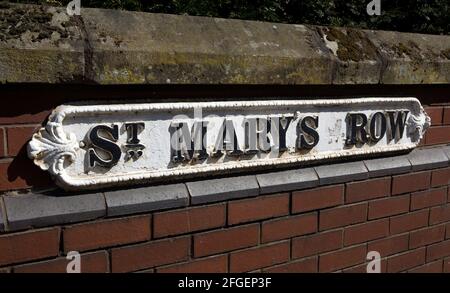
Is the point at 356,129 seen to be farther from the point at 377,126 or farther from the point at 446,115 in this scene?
the point at 446,115

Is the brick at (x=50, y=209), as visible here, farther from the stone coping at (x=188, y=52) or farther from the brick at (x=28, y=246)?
the stone coping at (x=188, y=52)

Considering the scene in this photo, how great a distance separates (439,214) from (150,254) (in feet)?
5.09

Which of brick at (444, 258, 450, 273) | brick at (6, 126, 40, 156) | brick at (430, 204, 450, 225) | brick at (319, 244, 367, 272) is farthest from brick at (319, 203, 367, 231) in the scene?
brick at (6, 126, 40, 156)

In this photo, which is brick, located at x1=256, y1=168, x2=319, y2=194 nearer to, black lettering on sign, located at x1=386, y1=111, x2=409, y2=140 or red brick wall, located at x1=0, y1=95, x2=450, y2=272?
red brick wall, located at x1=0, y1=95, x2=450, y2=272

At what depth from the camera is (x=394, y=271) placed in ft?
7.97

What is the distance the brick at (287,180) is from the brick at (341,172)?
4cm

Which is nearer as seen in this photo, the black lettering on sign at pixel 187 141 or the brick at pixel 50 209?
the brick at pixel 50 209

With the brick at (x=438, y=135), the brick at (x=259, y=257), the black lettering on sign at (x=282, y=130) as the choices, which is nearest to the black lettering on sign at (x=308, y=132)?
the black lettering on sign at (x=282, y=130)

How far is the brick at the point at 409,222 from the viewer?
7.80 feet

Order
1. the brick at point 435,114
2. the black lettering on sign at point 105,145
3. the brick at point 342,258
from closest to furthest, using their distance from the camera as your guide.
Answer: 1. the black lettering on sign at point 105,145
2. the brick at point 342,258
3. the brick at point 435,114

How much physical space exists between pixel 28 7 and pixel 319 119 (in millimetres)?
1121

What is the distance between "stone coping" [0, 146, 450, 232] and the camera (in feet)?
4.91

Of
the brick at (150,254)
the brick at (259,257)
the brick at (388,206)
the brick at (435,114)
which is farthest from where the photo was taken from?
→ the brick at (435,114)

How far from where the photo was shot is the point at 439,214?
2.56m
